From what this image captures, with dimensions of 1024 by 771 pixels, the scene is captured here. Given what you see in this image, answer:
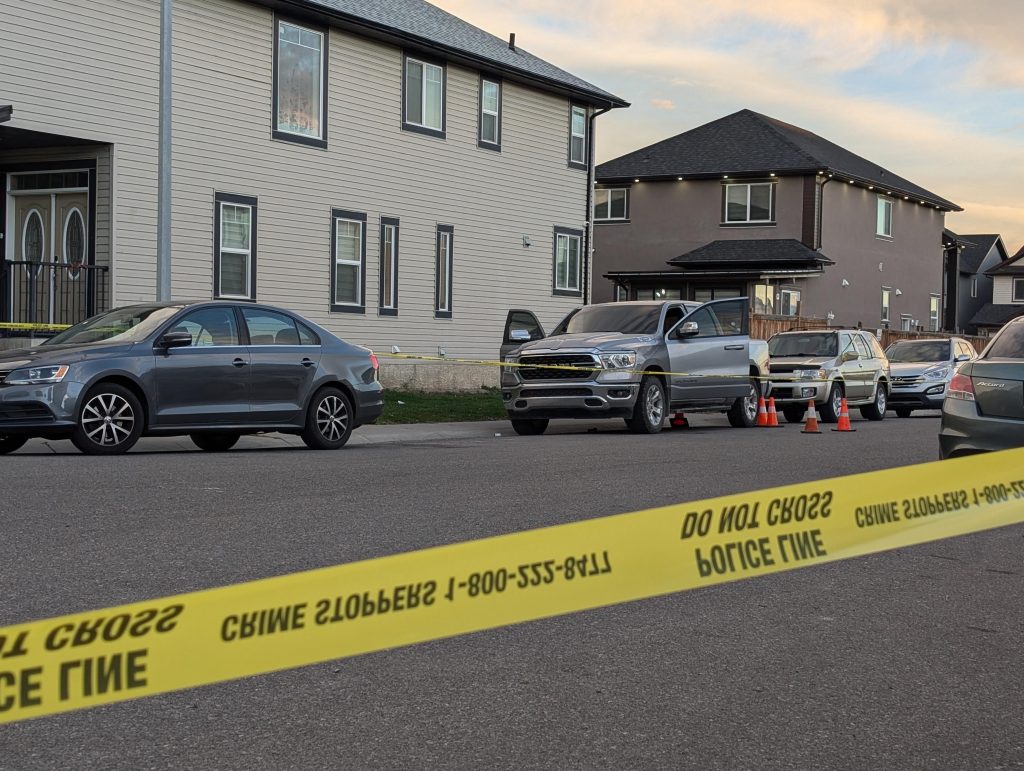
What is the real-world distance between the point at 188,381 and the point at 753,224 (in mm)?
35800

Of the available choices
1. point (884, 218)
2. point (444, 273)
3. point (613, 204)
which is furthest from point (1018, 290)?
point (444, 273)

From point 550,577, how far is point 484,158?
1031 inches

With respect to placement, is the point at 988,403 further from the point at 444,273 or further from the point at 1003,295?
the point at 1003,295

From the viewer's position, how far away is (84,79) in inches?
814

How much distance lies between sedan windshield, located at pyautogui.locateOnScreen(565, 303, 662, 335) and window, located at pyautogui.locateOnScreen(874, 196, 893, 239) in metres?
33.5

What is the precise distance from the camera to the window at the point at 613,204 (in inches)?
1940

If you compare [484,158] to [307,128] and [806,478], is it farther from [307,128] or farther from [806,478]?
[806,478]

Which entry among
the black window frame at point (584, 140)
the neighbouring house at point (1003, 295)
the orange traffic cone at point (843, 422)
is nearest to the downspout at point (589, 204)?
the black window frame at point (584, 140)

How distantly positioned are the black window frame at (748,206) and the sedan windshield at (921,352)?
1825cm

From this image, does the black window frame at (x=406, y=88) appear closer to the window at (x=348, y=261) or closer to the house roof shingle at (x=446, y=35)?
the house roof shingle at (x=446, y=35)

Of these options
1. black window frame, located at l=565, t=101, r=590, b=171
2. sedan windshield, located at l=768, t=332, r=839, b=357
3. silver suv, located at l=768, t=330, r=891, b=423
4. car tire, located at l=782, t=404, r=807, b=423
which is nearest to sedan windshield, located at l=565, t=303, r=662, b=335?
silver suv, located at l=768, t=330, r=891, b=423

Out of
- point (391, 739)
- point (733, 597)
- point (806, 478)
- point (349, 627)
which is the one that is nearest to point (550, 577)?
point (349, 627)

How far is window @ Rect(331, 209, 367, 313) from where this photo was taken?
25.5 meters

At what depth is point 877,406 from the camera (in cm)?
2553
